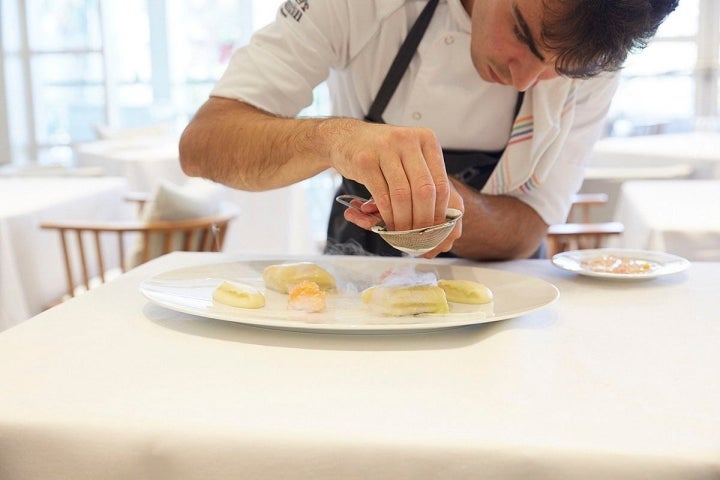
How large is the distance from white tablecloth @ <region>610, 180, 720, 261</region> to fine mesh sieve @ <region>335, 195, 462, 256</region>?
1.19 meters

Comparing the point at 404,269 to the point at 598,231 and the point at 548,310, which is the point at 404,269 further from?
the point at 598,231

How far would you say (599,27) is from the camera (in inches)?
44.7

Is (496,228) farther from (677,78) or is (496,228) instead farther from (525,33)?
(677,78)

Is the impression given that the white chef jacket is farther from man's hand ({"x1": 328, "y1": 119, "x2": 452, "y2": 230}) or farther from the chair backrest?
the chair backrest

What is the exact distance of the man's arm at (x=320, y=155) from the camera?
971 mm

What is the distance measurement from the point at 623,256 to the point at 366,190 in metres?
0.51

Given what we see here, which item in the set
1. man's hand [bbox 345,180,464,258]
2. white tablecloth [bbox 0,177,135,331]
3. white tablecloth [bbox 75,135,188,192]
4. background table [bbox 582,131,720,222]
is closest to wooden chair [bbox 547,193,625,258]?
background table [bbox 582,131,720,222]

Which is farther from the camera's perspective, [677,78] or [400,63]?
[677,78]

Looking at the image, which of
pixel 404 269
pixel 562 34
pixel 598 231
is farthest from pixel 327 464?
pixel 598 231

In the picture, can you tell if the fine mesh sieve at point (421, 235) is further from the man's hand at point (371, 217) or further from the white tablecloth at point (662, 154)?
the white tablecloth at point (662, 154)

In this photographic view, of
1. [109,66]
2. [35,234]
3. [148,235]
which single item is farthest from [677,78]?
[35,234]

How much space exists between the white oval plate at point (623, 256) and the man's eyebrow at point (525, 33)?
0.99 feet

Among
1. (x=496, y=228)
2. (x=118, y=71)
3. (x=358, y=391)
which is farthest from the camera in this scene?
(x=118, y=71)

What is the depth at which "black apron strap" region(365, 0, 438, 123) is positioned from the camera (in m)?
1.52
